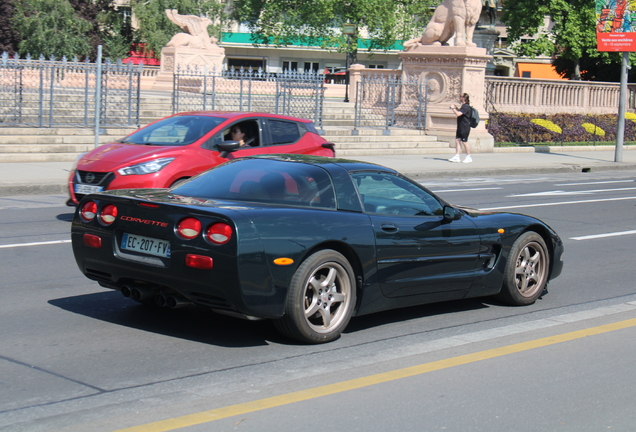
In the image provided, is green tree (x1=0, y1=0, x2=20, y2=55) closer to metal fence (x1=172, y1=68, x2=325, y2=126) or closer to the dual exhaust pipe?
metal fence (x1=172, y1=68, x2=325, y2=126)

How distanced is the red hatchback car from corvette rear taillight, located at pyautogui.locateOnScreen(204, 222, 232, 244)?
5530 mm

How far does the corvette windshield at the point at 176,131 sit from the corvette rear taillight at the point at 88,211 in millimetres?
5455

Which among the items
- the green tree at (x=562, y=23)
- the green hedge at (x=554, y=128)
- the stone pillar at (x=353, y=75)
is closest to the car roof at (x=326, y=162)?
the green hedge at (x=554, y=128)

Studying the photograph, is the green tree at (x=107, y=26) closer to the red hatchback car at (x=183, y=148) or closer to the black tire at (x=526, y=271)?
the red hatchback car at (x=183, y=148)

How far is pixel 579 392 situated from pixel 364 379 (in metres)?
1.27

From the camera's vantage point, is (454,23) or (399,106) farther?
(399,106)

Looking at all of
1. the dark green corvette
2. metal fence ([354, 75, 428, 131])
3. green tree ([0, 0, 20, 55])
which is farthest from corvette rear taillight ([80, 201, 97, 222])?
green tree ([0, 0, 20, 55])

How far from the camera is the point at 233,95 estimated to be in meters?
24.9

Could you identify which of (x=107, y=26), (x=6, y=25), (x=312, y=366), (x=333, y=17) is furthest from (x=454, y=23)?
(x=107, y=26)

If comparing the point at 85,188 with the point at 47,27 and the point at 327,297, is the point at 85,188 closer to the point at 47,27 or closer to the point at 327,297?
the point at 327,297

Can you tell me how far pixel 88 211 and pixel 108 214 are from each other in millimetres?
257

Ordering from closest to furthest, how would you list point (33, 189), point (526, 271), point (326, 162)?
point (326, 162)
point (526, 271)
point (33, 189)

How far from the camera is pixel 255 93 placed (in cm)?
2553

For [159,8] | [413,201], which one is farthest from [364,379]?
[159,8]
